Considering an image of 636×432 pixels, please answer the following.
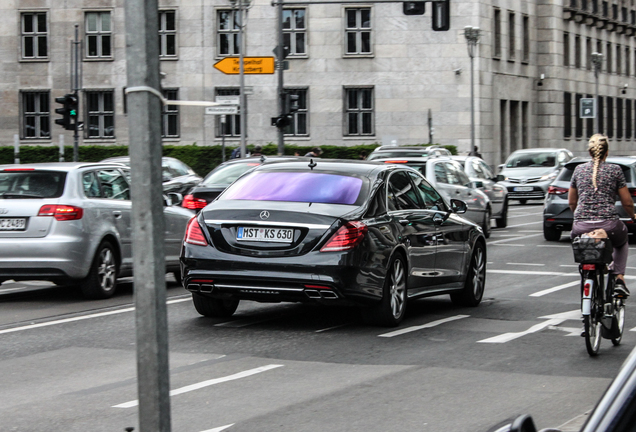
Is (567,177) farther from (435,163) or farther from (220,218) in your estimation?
(220,218)

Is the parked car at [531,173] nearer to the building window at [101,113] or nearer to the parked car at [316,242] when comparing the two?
the building window at [101,113]

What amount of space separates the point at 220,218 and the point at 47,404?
3.33 meters

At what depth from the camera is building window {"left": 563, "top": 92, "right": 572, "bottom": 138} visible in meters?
60.8

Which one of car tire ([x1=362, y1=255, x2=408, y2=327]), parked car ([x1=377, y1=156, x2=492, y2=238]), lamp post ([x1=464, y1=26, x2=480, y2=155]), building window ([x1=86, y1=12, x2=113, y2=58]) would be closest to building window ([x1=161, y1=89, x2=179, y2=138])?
building window ([x1=86, y1=12, x2=113, y2=58])

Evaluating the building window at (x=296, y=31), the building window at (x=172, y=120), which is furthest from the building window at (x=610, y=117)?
the building window at (x=172, y=120)

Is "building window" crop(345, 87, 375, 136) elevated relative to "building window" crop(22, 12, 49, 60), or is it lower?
lower

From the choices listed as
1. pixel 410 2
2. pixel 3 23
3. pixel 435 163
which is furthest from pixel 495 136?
pixel 435 163

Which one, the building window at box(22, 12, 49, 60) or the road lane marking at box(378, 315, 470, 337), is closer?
the road lane marking at box(378, 315, 470, 337)

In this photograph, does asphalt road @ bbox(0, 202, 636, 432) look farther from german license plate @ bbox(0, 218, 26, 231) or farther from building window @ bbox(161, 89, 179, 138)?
building window @ bbox(161, 89, 179, 138)

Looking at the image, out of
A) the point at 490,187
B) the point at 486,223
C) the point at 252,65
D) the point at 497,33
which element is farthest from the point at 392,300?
the point at 497,33

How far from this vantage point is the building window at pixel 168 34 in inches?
1927

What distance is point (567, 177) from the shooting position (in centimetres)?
2139

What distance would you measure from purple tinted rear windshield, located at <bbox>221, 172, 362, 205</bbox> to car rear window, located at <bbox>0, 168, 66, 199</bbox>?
113 inches

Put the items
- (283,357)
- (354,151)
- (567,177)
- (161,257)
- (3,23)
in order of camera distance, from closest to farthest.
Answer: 1. (161,257)
2. (283,357)
3. (567,177)
4. (354,151)
5. (3,23)
